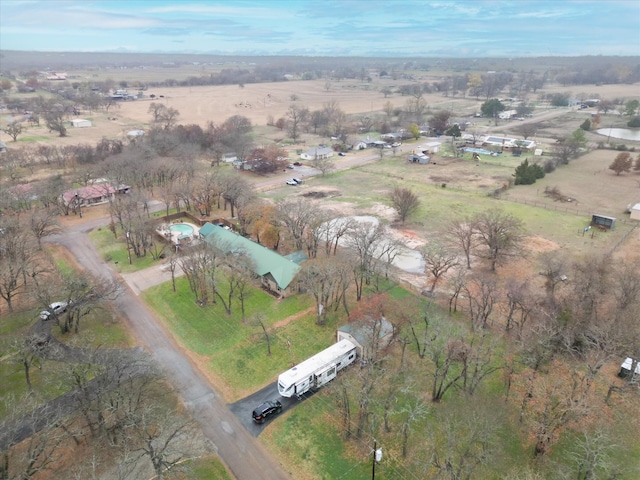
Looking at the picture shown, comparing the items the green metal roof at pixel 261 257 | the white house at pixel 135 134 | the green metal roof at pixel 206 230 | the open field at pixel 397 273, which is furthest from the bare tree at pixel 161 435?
the white house at pixel 135 134

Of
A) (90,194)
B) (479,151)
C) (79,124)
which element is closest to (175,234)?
(90,194)

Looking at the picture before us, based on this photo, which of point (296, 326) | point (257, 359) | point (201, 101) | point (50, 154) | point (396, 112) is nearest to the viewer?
point (257, 359)

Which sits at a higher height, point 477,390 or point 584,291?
point 584,291

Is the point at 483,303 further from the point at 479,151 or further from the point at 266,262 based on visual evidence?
the point at 479,151

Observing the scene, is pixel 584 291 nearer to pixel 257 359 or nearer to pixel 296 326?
pixel 296 326

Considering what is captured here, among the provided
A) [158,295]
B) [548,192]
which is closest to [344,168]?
[548,192]

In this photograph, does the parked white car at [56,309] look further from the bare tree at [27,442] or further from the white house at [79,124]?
the white house at [79,124]

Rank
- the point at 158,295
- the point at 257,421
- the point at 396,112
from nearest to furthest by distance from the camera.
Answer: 1. the point at 257,421
2. the point at 158,295
3. the point at 396,112
